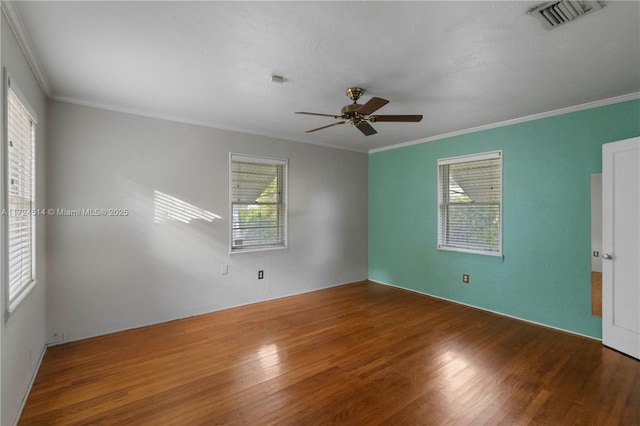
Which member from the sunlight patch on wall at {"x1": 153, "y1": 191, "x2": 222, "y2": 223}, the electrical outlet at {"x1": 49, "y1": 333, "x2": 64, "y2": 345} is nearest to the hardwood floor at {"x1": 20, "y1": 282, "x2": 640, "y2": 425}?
the electrical outlet at {"x1": 49, "y1": 333, "x2": 64, "y2": 345}

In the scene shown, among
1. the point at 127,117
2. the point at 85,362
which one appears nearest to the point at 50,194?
the point at 127,117

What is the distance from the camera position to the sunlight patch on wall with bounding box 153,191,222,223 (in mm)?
3547

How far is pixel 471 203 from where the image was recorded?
421 cm

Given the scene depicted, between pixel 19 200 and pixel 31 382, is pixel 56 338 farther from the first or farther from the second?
pixel 19 200

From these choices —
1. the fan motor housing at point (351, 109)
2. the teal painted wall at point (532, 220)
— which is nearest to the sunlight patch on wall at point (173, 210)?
the fan motor housing at point (351, 109)

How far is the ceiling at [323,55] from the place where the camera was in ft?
5.67

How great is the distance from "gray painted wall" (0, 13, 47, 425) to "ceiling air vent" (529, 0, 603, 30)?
3054 millimetres

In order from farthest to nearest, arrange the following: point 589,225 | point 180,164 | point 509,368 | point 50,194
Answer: point 180,164, point 589,225, point 50,194, point 509,368

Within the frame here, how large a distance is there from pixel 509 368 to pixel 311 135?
371cm

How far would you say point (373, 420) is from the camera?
191 centimetres

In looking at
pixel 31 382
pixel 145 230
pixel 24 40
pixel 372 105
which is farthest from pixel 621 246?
pixel 31 382

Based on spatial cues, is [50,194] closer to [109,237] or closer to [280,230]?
[109,237]

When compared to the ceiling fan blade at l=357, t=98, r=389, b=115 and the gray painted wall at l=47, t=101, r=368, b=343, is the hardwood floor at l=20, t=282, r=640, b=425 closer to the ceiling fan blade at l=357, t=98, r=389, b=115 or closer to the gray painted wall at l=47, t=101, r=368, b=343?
the gray painted wall at l=47, t=101, r=368, b=343

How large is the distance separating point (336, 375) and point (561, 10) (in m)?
2.91
